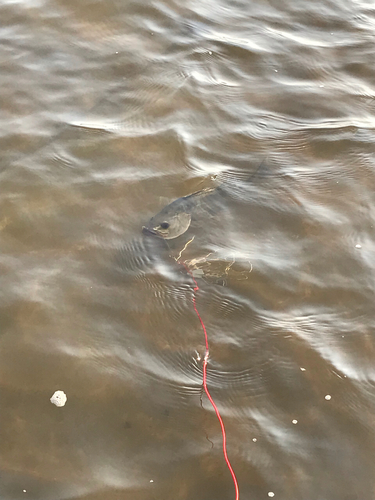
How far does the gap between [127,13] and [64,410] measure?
4.22 meters

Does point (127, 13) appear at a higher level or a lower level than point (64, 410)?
higher

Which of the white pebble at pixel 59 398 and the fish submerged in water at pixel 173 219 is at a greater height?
the fish submerged in water at pixel 173 219

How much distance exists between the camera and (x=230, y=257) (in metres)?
3.24

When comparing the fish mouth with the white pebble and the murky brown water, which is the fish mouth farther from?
the white pebble

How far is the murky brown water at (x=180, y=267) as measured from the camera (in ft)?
8.04

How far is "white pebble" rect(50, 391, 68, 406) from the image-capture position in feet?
8.39

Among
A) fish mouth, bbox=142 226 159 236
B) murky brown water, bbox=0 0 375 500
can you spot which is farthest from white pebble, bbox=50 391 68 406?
fish mouth, bbox=142 226 159 236

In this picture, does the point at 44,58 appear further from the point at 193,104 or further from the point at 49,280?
the point at 49,280

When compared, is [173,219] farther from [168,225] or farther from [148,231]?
[148,231]

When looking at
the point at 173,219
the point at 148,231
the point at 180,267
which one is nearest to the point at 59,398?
the point at 180,267

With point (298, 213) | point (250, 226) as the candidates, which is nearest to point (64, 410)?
point (250, 226)

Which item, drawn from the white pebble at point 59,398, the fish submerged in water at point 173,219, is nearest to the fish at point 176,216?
the fish submerged in water at point 173,219

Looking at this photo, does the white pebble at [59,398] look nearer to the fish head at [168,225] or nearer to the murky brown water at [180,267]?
the murky brown water at [180,267]

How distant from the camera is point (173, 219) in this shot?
3.33m
